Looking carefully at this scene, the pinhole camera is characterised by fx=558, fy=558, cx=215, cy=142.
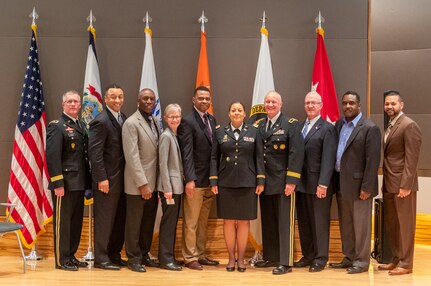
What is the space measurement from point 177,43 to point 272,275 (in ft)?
8.00

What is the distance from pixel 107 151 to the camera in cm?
476

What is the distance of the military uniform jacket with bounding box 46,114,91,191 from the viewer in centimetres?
470

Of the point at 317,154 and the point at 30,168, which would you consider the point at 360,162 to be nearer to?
the point at 317,154

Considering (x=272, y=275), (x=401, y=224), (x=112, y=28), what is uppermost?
(x=112, y=28)

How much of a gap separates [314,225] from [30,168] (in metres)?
2.68

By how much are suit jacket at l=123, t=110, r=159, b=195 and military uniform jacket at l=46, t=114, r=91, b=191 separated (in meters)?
0.40

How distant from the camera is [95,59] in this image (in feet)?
17.7

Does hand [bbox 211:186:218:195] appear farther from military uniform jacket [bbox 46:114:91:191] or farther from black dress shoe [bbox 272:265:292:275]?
military uniform jacket [bbox 46:114:91:191]

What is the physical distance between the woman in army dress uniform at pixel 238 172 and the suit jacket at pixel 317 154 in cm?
43

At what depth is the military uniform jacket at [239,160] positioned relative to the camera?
15.4ft

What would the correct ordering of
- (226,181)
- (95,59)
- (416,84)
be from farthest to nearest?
(416,84) < (95,59) < (226,181)

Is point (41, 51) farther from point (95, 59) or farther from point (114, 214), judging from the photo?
point (114, 214)

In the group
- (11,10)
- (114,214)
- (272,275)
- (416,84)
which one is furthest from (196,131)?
(416,84)

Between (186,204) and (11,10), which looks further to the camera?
(11,10)
